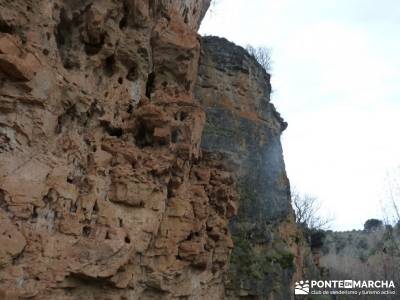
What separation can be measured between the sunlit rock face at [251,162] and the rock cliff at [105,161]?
217 centimetres

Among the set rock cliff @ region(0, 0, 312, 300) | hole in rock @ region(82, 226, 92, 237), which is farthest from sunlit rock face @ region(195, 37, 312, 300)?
hole in rock @ region(82, 226, 92, 237)

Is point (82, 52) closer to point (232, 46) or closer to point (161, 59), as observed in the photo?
point (161, 59)

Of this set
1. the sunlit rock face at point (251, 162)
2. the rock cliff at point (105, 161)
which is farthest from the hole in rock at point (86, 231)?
the sunlit rock face at point (251, 162)

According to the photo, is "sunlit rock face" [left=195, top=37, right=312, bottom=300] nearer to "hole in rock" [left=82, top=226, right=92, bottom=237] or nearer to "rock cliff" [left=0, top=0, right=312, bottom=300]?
"rock cliff" [left=0, top=0, right=312, bottom=300]

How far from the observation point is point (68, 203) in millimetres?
5070

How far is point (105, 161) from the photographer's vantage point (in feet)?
18.9

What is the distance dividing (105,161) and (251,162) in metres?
8.10

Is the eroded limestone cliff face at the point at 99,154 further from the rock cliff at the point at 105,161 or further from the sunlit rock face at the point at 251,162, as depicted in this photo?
the sunlit rock face at the point at 251,162

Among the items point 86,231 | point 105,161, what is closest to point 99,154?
point 105,161

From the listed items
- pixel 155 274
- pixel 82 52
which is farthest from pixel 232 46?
pixel 155 274

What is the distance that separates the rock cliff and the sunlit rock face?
7.11ft

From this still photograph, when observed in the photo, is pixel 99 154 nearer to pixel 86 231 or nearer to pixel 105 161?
pixel 105 161

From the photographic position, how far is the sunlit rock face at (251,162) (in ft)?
36.9

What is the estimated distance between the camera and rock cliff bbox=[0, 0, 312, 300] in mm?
4500
